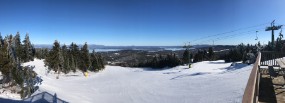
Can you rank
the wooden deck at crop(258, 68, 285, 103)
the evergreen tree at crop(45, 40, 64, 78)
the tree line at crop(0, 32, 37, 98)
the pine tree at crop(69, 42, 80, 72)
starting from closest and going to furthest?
the wooden deck at crop(258, 68, 285, 103) < the tree line at crop(0, 32, 37, 98) < the evergreen tree at crop(45, 40, 64, 78) < the pine tree at crop(69, 42, 80, 72)

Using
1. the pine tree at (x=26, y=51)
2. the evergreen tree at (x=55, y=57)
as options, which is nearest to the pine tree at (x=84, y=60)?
the evergreen tree at (x=55, y=57)

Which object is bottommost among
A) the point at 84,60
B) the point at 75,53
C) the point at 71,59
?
the point at 84,60

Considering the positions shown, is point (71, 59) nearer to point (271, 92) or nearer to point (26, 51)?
point (26, 51)

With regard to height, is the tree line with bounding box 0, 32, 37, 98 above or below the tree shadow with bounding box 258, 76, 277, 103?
below

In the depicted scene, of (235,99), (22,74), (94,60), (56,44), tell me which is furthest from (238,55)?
(235,99)

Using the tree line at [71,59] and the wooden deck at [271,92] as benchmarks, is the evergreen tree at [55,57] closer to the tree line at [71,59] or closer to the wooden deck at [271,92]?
the tree line at [71,59]

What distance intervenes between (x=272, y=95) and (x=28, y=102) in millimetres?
17715

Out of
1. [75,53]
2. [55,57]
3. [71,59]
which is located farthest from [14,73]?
[75,53]

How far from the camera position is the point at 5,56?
41.4 metres

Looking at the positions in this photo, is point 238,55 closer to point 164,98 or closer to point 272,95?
point 164,98

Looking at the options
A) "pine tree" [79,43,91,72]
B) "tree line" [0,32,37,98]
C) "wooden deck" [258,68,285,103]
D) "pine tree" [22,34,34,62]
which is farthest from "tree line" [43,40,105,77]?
"wooden deck" [258,68,285,103]

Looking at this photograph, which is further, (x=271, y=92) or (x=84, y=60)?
(x=84, y=60)

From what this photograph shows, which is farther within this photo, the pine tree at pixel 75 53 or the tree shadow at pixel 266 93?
the pine tree at pixel 75 53

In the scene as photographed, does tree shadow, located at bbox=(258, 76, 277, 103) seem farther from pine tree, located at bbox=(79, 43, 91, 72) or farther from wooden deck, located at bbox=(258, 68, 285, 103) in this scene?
pine tree, located at bbox=(79, 43, 91, 72)
